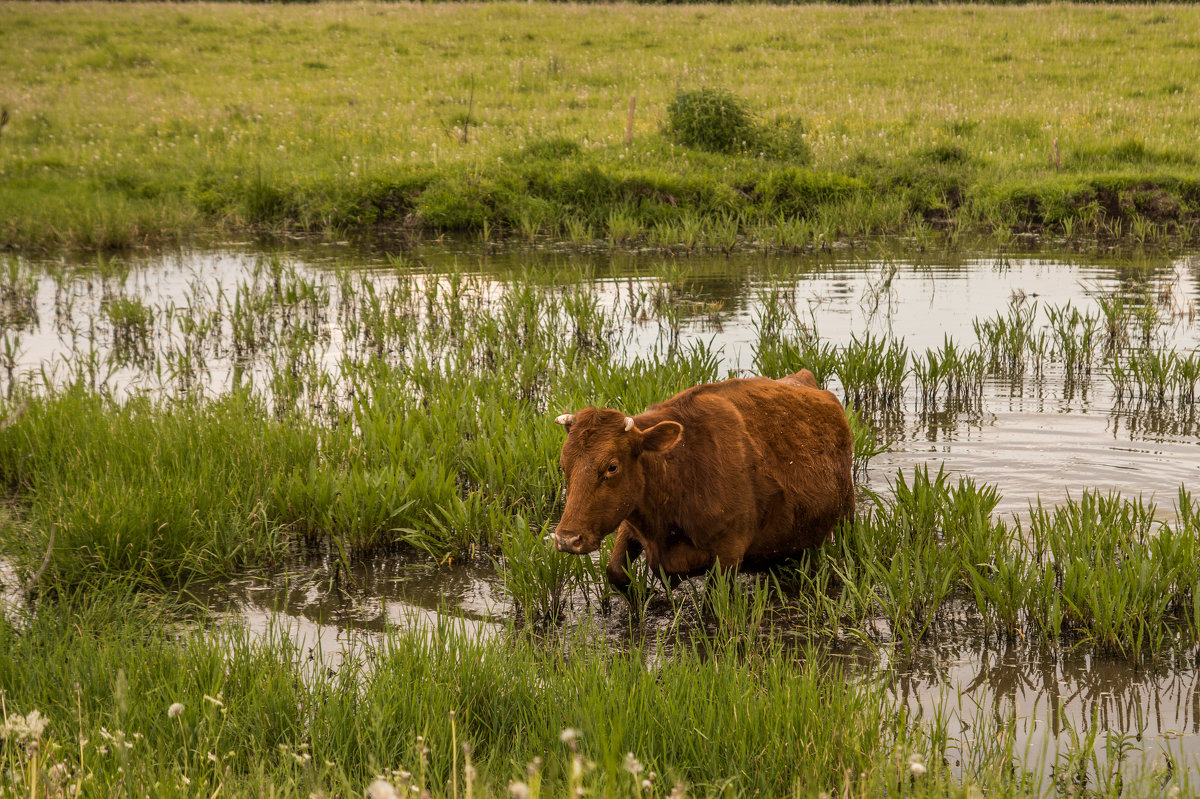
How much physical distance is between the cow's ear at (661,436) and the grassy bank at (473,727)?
39.3 inches

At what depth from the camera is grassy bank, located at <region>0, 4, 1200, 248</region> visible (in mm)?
17031

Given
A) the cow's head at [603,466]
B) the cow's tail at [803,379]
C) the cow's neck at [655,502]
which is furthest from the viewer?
the cow's tail at [803,379]

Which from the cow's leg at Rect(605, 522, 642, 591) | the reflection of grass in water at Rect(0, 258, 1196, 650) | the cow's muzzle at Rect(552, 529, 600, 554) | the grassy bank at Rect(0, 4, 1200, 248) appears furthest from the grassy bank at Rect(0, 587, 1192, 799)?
the grassy bank at Rect(0, 4, 1200, 248)

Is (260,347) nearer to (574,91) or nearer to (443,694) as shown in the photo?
(443,694)

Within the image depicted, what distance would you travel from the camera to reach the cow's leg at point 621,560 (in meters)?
5.16

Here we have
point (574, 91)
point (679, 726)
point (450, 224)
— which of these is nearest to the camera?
point (679, 726)

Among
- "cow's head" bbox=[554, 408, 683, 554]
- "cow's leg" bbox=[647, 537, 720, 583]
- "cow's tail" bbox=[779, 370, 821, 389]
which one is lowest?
"cow's leg" bbox=[647, 537, 720, 583]

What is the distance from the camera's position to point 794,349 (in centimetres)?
828

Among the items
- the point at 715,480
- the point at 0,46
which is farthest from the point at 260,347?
the point at 0,46

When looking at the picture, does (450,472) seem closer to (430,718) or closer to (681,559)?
(681,559)

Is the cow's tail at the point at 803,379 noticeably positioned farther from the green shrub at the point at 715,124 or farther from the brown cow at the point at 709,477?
the green shrub at the point at 715,124

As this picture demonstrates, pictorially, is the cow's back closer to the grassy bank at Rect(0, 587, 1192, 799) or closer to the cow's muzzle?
the cow's muzzle

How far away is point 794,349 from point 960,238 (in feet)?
30.5

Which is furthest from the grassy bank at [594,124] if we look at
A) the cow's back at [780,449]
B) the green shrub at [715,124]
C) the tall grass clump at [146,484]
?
the cow's back at [780,449]
